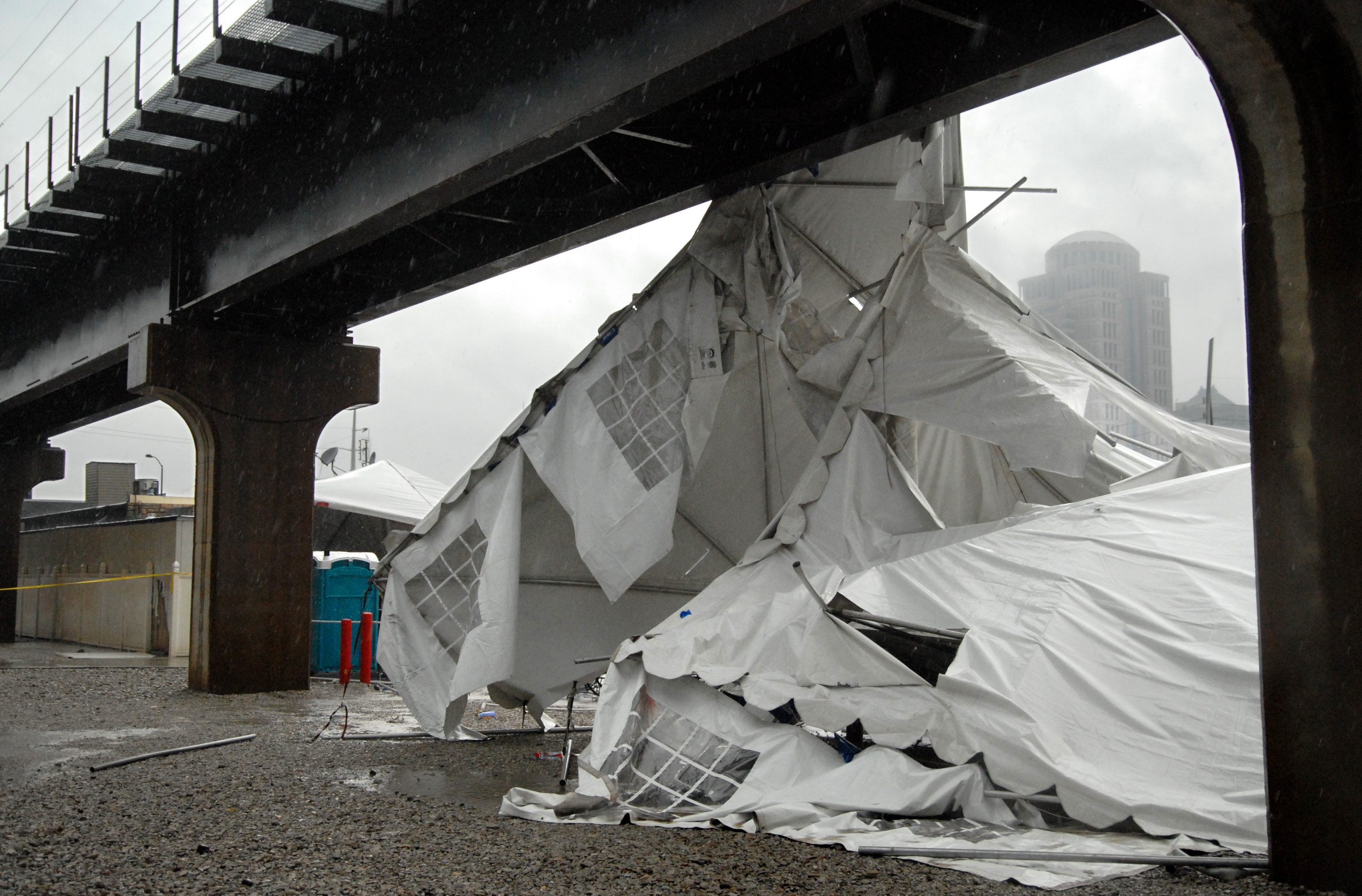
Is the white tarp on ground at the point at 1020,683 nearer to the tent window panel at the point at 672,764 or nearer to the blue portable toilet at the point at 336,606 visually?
the tent window panel at the point at 672,764

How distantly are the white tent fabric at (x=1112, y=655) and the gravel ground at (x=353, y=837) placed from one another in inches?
31.9

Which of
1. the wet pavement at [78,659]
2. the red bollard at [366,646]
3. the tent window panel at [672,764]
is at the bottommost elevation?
the wet pavement at [78,659]

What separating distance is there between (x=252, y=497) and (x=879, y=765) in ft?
35.5

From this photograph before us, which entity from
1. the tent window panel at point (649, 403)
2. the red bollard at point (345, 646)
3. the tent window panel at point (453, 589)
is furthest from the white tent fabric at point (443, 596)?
the red bollard at point (345, 646)

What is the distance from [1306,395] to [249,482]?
41.9ft

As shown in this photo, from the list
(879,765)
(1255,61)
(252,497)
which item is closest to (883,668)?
(879,765)

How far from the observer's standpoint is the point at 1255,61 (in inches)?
191

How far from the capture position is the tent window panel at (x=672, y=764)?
6547mm

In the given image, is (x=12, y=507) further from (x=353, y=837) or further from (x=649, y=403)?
(x=353, y=837)

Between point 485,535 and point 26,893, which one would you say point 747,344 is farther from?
point 26,893

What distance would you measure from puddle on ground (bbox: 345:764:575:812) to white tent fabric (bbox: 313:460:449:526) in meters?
11.6

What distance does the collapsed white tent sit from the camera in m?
7.04

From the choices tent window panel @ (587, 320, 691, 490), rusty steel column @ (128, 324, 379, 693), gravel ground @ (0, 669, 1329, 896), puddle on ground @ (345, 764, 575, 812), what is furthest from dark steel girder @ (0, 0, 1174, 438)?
puddle on ground @ (345, 764, 575, 812)

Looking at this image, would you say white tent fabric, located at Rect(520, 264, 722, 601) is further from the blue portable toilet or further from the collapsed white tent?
the blue portable toilet
